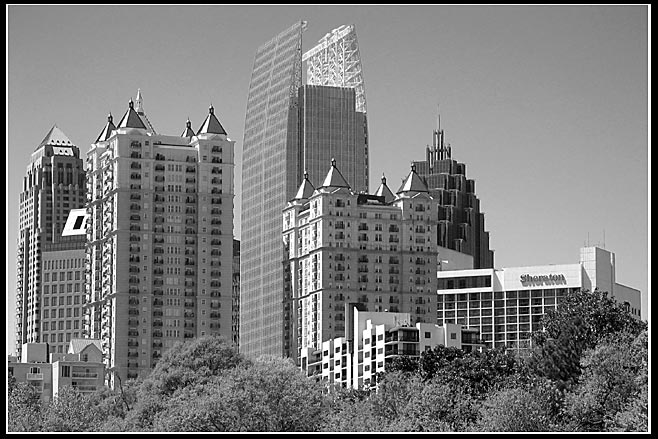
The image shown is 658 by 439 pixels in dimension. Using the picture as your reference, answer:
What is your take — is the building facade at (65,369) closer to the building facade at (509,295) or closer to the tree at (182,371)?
the tree at (182,371)

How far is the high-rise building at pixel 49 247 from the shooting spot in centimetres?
9412

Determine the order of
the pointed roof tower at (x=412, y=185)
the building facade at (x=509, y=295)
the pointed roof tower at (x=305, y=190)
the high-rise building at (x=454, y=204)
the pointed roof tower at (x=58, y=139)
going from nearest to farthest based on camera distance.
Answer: the pointed roof tower at (x=412, y=185)
the pointed roof tower at (x=305, y=190)
the building facade at (x=509, y=295)
the pointed roof tower at (x=58, y=139)
the high-rise building at (x=454, y=204)

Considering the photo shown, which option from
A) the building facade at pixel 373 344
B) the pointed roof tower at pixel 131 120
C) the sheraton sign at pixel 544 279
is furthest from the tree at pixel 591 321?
the sheraton sign at pixel 544 279

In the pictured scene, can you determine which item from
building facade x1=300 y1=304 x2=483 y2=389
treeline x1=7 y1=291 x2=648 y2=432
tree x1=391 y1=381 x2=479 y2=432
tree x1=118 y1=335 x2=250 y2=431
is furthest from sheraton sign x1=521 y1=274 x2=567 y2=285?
tree x1=391 y1=381 x2=479 y2=432

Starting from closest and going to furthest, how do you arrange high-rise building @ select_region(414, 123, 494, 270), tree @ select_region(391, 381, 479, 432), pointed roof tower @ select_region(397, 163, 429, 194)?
1. tree @ select_region(391, 381, 479, 432)
2. pointed roof tower @ select_region(397, 163, 429, 194)
3. high-rise building @ select_region(414, 123, 494, 270)

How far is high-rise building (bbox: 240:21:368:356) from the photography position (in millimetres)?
90125

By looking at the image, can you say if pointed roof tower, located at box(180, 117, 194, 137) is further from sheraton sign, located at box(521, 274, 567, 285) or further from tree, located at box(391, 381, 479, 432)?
tree, located at box(391, 381, 479, 432)

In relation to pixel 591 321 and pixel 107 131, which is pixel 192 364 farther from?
pixel 107 131

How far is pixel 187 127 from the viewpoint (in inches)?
3246

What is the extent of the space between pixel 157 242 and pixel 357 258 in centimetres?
1158

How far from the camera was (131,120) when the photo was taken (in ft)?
257

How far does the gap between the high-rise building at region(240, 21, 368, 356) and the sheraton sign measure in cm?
1253

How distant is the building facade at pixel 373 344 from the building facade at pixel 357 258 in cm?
552

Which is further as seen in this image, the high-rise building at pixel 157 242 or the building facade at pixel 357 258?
the building facade at pixel 357 258
